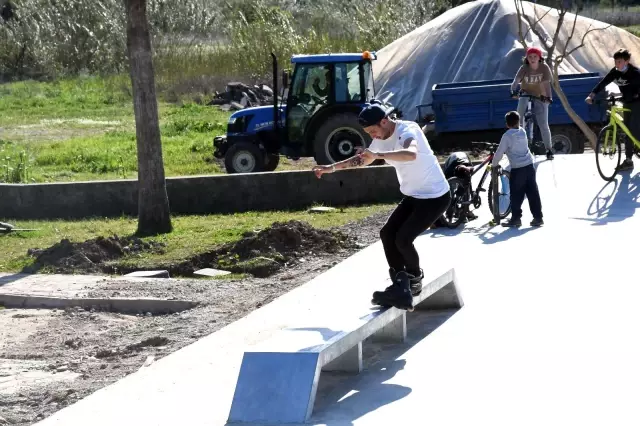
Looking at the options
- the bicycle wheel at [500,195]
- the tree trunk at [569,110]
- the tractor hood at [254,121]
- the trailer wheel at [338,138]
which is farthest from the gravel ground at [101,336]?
the tree trunk at [569,110]

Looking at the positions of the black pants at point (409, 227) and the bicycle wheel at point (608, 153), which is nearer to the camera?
the black pants at point (409, 227)

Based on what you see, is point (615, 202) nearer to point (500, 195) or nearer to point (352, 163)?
point (500, 195)

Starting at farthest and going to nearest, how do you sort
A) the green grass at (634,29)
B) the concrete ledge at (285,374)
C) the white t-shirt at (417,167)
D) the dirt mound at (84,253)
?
the green grass at (634,29), the dirt mound at (84,253), the white t-shirt at (417,167), the concrete ledge at (285,374)

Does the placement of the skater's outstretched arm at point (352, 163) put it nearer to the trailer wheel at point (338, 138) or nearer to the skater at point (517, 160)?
the skater at point (517, 160)

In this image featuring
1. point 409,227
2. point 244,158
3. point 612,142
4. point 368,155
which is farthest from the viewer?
point 244,158

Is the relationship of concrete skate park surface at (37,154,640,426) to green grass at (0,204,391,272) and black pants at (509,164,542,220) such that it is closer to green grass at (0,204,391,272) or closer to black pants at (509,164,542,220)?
black pants at (509,164,542,220)

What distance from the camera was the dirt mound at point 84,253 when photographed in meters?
13.3

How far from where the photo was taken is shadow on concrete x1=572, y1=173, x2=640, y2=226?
14.1m

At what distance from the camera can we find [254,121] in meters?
20.9

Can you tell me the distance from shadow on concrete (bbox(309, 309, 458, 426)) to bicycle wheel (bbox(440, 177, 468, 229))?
4763 mm

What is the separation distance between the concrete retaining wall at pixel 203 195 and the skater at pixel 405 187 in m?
8.62

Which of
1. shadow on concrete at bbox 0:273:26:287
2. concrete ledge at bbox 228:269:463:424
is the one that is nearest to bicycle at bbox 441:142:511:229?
shadow on concrete at bbox 0:273:26:287

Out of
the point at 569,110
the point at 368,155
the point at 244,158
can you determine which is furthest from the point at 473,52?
the point at 368,155

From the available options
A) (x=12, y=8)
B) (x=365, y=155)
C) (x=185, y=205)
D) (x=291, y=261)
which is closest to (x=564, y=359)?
(x=365, y=155)
